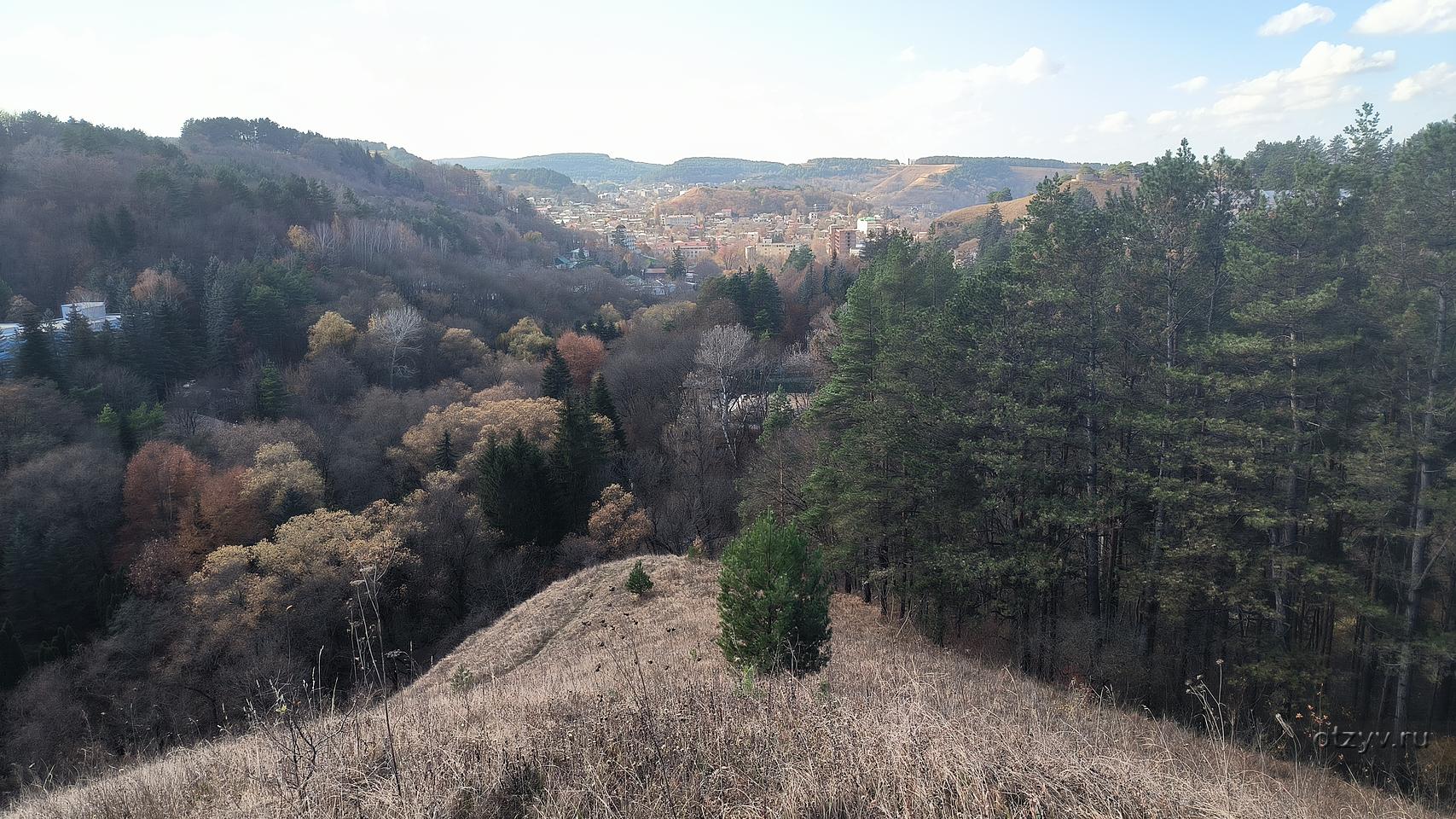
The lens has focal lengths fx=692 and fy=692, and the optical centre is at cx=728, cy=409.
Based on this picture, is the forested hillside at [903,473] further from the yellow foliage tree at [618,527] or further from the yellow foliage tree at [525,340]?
the yellow foliage tree at [525,340]

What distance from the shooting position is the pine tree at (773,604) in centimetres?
780

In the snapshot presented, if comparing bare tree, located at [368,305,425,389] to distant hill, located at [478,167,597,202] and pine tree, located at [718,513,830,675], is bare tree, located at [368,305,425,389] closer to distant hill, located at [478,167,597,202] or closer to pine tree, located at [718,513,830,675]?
pine tree, located at [718,513,830,675]

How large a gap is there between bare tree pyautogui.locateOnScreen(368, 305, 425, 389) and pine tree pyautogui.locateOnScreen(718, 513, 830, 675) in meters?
30.7

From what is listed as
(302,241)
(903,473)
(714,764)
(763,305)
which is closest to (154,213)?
(302,241)

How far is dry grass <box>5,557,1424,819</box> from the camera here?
3527mm

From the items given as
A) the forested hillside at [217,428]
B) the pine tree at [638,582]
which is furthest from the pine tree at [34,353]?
the pine tree at [638,582]

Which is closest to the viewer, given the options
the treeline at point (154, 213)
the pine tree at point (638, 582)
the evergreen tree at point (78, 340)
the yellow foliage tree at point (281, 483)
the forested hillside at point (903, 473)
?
the forested hillside at point (903, 473)

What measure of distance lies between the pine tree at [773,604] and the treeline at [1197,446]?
5.26 metres

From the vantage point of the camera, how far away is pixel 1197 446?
37.3ft

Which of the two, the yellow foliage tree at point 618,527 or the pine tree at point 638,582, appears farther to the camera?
the yellow foliage tree at point 618,527

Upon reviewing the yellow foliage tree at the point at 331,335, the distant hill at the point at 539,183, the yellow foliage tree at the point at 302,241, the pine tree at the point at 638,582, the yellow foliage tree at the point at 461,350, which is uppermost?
the distant hill at the point at 539,183

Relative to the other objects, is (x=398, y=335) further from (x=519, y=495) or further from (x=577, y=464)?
(x=519, y=495)

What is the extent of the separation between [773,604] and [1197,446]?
8101 mm

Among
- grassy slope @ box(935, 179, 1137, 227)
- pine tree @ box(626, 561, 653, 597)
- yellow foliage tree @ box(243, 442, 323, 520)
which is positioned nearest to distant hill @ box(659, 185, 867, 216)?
grassy slope @ box(935, 179, 1137, 227)
